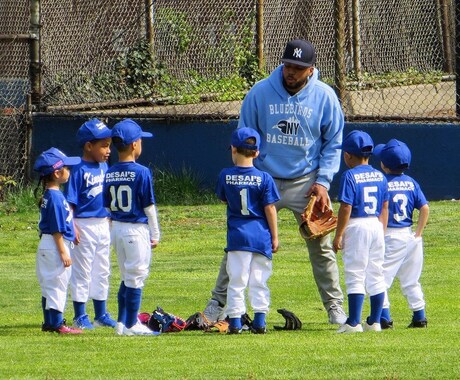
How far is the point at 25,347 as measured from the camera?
7.14m

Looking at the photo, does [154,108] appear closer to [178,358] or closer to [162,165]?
[162,165]

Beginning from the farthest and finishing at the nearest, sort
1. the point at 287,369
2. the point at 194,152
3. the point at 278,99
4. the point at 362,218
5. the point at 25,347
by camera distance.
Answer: the point at 194,152 < the point at 278,99 < the point at 362,218 < the point at 25,347 < the point at 287,369

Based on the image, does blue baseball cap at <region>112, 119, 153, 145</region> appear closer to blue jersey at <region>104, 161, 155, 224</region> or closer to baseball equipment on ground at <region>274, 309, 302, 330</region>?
blue jersey at <region>104, 161, 155, 224</region>

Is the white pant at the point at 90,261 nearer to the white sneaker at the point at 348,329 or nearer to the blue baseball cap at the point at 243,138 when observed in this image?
the blue baseball cap at the point at 243,138

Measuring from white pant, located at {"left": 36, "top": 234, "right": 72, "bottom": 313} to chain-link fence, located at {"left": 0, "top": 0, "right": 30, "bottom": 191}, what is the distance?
6.66 meters

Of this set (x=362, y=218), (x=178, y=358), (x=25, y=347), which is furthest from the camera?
(x=362, y=218)

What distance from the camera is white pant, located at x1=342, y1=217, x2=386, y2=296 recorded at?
25.3 ft

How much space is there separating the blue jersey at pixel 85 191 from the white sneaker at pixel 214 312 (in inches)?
42.6

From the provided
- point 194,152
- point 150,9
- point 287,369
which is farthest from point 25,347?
point 150,9

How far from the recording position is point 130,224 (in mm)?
7750

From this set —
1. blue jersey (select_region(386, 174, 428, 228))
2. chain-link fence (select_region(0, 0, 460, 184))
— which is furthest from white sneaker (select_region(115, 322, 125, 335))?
chain-link fence (select_region(0, 0, 460, 184))

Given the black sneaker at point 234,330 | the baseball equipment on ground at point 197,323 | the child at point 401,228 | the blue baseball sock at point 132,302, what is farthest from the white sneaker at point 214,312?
the child at point 401,228

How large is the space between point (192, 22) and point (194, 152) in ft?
5.76

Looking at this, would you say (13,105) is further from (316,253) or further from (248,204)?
(248,204)
